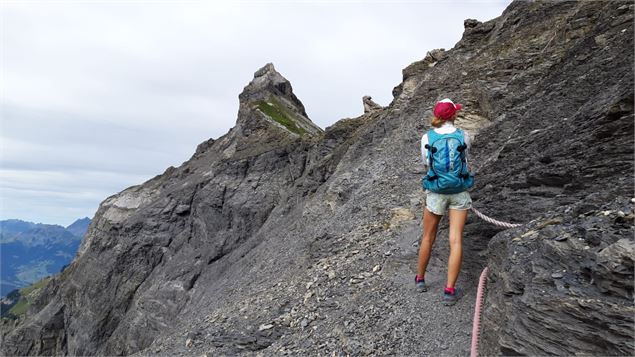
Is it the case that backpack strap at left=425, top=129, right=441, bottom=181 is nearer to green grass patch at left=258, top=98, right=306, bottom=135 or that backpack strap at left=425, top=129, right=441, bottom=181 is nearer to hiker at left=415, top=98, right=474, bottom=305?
hiker at left=415, top=98, right=474, bottom=305

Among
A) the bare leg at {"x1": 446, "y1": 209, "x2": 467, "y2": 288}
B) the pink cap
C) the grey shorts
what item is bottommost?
the bare leg at {"x1": 446, "y1": 209, "x2": 467, "y2": 288}

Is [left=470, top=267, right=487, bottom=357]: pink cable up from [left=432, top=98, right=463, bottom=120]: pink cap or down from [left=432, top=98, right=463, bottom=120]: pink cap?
down

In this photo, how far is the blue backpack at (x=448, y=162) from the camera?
8.25 metres

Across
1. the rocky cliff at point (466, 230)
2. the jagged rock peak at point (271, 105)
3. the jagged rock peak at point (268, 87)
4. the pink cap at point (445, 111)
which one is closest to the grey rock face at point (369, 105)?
the rocky cliff at point (466, 230)

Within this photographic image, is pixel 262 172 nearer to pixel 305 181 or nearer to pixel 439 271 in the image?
pixel 305 181

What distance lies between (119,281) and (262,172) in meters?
16.2

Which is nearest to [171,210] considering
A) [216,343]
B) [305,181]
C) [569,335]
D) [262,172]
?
[262,172]

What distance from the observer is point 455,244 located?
27.5ft

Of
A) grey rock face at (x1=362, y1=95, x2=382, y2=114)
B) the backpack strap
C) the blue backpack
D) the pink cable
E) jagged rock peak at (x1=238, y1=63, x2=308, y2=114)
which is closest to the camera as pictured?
the pink cable

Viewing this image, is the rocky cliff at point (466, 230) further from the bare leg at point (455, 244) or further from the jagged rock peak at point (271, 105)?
the jagged rock peak at point (271, 105)

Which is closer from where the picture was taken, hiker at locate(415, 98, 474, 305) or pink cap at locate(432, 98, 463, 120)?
hiker at locate(415, 98, 474, 305)

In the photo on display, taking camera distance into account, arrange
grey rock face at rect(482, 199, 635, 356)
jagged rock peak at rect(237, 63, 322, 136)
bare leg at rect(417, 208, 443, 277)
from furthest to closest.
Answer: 1. jagged rock peak at rect(237, 63, 322, 136)
2. bare leg at rect(417, 208, 443, 277)
3. grey rock face at rect(482, 199, 635, 356)

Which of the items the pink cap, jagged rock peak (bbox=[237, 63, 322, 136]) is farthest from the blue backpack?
jagged rock peak (bbox=[237, 63, 322, 136])

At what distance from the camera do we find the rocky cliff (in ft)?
19.9
